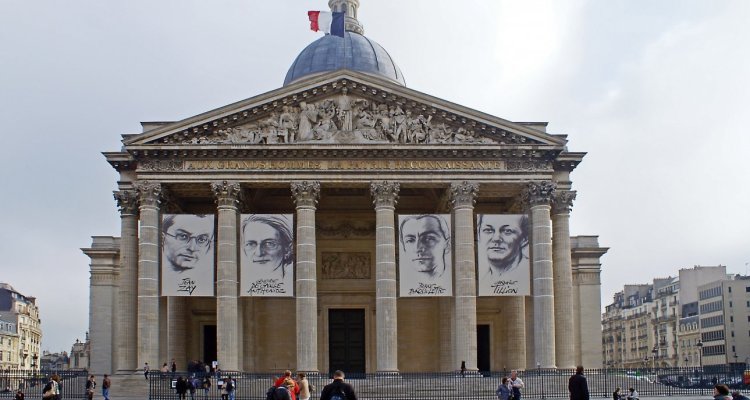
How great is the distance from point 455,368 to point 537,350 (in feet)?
12.0

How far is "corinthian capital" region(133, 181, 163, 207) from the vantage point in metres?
44.4

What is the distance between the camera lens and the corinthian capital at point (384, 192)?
147ft

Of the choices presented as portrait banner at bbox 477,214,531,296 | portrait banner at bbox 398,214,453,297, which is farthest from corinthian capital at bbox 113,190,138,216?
portrait banner at bbox 477,214,531,296

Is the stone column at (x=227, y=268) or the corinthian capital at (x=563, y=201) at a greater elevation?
the corinthian capital at (x=563, y=201)

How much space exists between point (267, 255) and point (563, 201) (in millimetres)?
13726

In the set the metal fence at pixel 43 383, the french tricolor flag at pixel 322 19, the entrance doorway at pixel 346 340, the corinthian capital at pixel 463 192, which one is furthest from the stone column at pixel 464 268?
the metal fence at pixel 43 383

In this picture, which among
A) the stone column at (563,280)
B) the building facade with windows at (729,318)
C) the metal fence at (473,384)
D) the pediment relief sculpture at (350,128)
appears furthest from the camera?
the building facade with windows at (729,318)

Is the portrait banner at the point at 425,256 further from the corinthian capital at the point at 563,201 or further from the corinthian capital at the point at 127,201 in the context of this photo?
the corinthian capital at the point at 127,201

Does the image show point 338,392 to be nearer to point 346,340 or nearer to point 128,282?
point 128,282

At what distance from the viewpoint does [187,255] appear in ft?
146

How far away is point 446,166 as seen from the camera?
45.2 metres

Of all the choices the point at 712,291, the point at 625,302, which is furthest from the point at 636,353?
the point at 712,291
